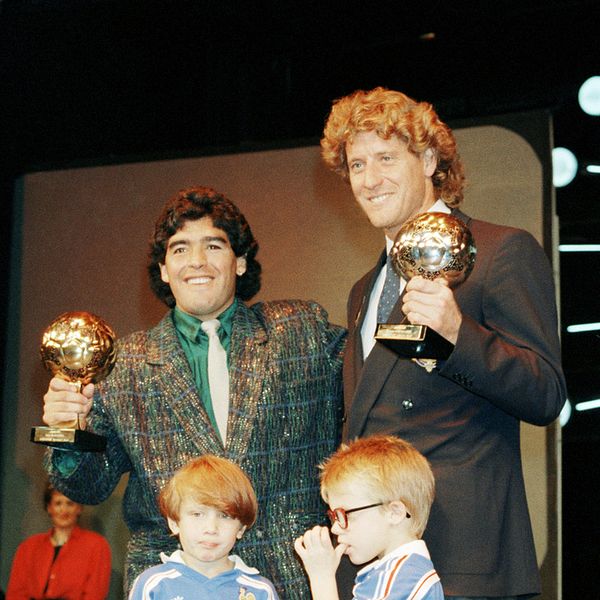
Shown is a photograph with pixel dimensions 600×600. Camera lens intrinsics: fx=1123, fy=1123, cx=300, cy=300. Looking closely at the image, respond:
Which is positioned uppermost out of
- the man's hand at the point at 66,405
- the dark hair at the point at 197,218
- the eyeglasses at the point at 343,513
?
the dark hair at the point at 197,218

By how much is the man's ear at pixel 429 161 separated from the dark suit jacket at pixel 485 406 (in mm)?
326

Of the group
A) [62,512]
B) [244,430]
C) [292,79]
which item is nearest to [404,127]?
[244,430]

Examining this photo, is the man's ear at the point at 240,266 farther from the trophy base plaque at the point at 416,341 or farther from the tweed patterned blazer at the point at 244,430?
the trophy base plaque at the point at 416,341

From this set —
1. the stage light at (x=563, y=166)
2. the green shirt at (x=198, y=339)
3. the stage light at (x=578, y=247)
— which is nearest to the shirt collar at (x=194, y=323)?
the green shirt at (x=198, y=339)

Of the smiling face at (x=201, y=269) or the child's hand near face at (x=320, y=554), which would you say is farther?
the smiling face at (x=201, y=269)

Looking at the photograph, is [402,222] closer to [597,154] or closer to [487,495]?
[487,495]

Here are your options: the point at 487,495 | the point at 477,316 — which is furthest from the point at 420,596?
the point at 477,316

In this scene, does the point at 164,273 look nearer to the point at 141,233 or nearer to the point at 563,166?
the point at 563,166

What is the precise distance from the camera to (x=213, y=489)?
9.07 ft

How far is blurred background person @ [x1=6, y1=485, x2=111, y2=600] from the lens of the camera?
5.61m

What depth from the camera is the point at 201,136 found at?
6016 mm

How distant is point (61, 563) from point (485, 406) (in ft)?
12.1

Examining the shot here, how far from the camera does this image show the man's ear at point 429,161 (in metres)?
2.89

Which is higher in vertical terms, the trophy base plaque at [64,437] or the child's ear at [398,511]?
the trophy base plaque at [64,437]
